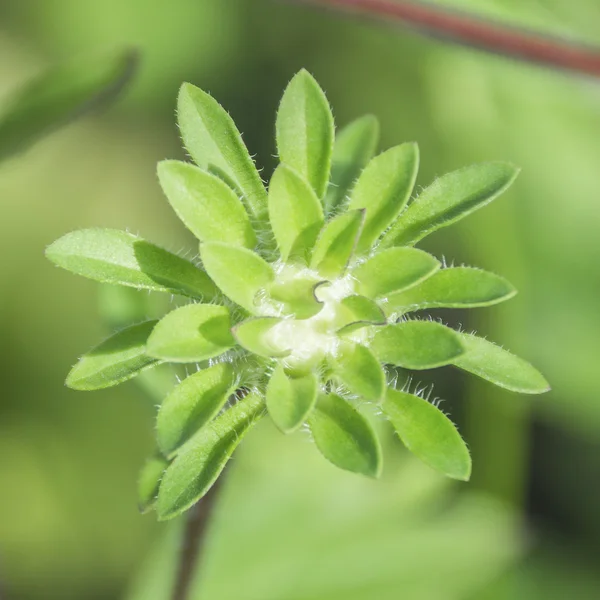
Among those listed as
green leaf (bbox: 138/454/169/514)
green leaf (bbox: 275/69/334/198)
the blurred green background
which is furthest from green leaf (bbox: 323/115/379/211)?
the blurred green background

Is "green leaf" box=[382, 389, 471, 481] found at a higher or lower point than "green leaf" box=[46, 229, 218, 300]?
lower

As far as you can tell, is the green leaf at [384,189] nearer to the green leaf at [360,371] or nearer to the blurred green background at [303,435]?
the green leaf at [360,371]

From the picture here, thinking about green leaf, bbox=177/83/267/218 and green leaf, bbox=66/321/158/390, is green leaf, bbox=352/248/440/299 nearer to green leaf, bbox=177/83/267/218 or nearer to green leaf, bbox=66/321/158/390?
green leaf, bbox=177/83/267/218

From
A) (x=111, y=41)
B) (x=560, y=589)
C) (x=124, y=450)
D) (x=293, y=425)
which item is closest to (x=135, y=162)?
(x=111, y=41)

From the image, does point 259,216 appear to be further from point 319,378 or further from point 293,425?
point 293,425

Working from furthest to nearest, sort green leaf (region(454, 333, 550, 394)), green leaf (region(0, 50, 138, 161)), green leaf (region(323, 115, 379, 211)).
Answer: green leaf (region(0, 50, 138, 161)), green leaf (region(323, 115, 379, 211)), green leaf (region(454, 333, 550, 394))

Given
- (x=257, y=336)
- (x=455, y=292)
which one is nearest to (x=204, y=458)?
(x=257, y=336)
